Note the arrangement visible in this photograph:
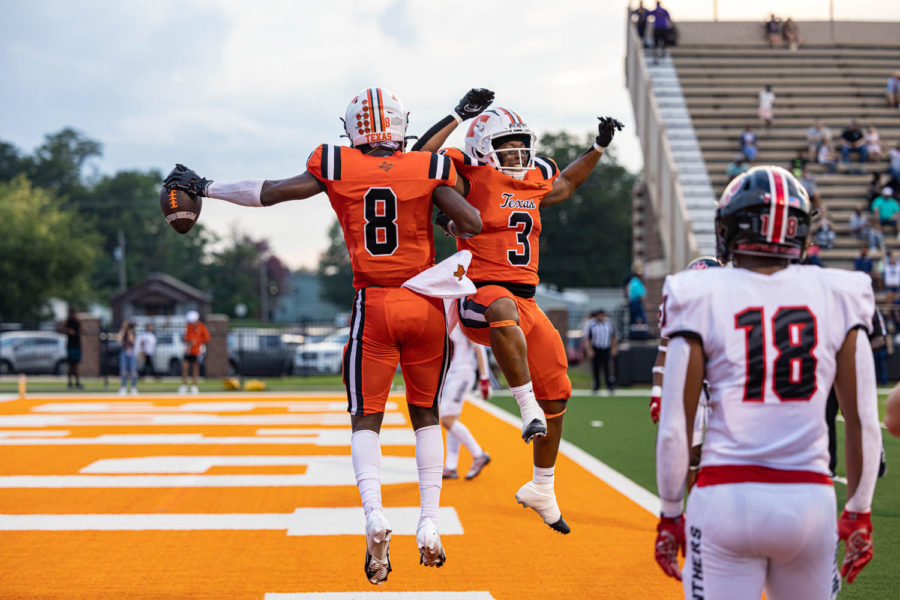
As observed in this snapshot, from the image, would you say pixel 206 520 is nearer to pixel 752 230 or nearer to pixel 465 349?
pixel 465 349

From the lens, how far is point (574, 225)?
7819cm

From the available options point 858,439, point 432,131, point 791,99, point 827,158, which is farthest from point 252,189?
point 791,99

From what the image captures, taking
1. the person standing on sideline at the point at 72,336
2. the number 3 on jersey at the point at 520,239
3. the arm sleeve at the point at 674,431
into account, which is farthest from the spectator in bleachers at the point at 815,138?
the arm sleeve at the point at 674,431

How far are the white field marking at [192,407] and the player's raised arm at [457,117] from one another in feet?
35.6

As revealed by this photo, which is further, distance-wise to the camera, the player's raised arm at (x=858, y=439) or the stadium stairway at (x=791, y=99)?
the stadium stairway at (x=791, y=99)

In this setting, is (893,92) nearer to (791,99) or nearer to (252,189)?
(791,99)

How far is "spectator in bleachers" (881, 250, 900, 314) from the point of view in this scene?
22.0 meters

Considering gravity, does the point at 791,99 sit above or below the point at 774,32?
below

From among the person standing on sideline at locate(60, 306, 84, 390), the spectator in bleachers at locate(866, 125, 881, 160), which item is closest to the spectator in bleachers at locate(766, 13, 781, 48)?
the spectator in bleachers at locate(866, 125, 881, 160)

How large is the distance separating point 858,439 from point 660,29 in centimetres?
3209

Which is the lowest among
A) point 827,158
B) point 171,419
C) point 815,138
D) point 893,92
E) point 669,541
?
point 171,419

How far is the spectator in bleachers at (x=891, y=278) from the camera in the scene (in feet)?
72.1

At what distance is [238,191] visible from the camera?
4699mm

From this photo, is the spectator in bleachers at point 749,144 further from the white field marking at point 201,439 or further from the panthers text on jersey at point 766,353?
the panthers text on jersey at point 766,353
